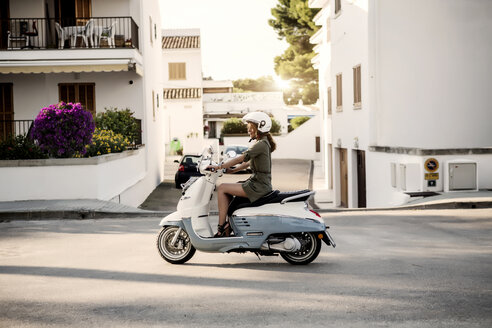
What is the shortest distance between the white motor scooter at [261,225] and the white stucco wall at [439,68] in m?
13.2

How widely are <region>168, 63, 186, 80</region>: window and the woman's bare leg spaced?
56.8 metres

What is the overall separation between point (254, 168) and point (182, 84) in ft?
186

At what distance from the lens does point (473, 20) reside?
2133cm

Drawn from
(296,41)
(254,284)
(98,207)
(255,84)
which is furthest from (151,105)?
(255,84)

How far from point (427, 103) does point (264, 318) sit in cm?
1616

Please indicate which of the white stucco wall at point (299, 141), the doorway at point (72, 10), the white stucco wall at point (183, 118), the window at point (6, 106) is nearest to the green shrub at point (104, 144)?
the window at point (6, 106)

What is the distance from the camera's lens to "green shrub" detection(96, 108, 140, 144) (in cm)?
2591

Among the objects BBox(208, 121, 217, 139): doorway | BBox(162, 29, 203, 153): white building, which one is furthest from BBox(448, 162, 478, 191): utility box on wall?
BBox(208, 121, 217, 139): doorway

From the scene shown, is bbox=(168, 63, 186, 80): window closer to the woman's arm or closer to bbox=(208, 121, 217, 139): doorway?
bbox=(208, 121, 217, 139): doorway

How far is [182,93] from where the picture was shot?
209 feet

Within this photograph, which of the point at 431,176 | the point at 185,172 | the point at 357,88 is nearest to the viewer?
the point at 431,176

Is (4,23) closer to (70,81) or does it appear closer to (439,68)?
(70,81)

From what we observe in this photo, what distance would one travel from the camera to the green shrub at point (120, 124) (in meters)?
25.9

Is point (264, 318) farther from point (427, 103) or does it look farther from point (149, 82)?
point (149, 82)
